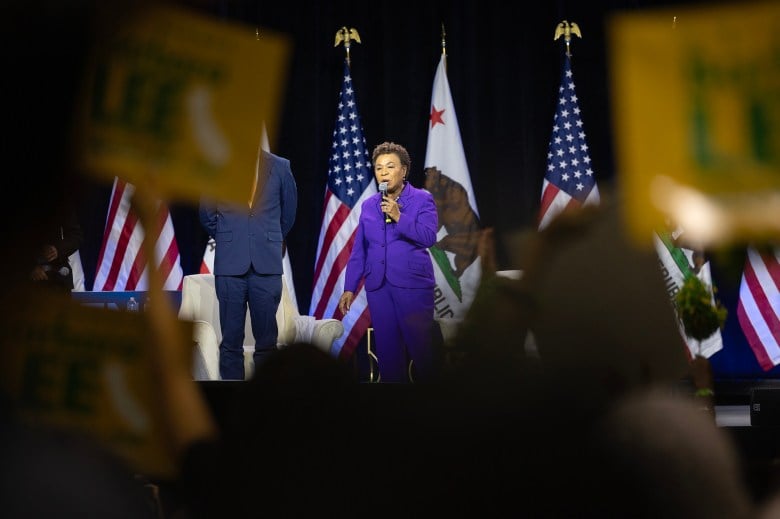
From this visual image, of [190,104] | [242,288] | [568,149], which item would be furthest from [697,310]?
[568,149]

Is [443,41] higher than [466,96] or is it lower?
higher

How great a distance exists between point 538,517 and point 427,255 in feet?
11.1

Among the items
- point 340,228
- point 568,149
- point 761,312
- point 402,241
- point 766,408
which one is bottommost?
point 766,408

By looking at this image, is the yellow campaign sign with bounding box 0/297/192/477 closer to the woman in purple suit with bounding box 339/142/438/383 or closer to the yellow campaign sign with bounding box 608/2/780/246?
the yellow campaign sign with bounding box 608/2/780/246

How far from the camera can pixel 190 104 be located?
48cm

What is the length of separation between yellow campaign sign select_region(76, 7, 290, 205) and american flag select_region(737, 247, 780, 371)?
396 centimetres

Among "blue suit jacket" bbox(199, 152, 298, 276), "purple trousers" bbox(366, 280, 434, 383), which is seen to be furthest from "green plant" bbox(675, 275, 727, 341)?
"purple trousers" bbox(366, 280, 434, 383)

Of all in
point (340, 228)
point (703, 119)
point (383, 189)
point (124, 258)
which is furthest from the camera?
point (340, 228)

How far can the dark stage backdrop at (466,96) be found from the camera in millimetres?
5715

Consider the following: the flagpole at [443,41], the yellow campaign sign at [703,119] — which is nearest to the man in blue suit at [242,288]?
the yellow campaign sign at [703,119]

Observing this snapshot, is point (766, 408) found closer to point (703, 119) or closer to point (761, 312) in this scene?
point (703, 119)

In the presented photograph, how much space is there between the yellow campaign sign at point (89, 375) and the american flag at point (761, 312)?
13.0ft

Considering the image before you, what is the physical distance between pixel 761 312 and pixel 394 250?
7.34 feet

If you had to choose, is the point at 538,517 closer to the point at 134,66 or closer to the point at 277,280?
the point at 134,66
